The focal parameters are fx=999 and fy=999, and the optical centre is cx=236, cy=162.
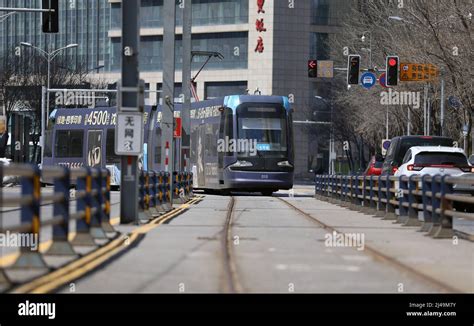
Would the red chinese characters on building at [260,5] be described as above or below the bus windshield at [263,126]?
above

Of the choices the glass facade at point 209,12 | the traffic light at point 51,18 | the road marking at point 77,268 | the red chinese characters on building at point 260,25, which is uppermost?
the glass facade at point 209,12

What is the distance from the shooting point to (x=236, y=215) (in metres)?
Result: 23.0

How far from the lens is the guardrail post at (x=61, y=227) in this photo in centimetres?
1194

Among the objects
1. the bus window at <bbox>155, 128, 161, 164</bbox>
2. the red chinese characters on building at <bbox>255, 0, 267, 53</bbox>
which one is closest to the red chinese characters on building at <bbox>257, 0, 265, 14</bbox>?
the red chinese characters on building at <bbox>255, 0, 267, 53</bbox>

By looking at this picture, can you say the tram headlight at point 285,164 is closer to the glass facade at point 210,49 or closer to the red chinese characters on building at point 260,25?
the red chinese characters on building at point 260,25

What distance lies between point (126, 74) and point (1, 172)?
9409 millimetres

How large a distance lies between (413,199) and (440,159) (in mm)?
7389

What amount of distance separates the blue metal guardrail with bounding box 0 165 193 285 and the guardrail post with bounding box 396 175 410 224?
517 centimetres

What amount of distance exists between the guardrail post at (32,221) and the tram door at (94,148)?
34.6 meters

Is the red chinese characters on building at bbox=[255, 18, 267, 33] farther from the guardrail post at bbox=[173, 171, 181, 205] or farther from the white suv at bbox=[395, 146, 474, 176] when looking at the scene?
the white suv at bbox=[395, 146, 474, 176]

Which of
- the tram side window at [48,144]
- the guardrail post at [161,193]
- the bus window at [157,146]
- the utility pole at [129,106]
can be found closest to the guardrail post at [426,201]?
the utility pole at [129,106]

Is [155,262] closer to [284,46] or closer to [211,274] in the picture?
[211,274]

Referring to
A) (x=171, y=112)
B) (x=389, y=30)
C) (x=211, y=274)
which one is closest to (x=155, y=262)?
(x=211, y=274)
